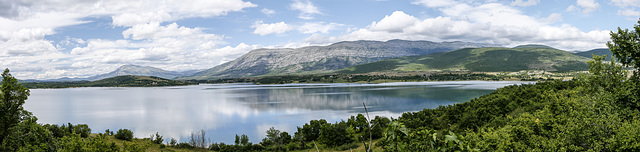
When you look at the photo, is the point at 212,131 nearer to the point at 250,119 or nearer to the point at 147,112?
the point at 250,119

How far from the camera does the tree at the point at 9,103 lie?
1248 cm

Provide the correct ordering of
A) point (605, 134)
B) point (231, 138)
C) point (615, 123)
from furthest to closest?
point (231, 138) → point (615, 123) → point (605, 134)

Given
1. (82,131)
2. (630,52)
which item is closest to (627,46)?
(630,52)

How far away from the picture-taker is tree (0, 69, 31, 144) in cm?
1248

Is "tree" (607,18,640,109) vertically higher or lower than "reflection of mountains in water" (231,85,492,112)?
higher

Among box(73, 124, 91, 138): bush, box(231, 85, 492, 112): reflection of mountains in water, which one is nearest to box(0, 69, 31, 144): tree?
box(73, 124, 91, 138): bush

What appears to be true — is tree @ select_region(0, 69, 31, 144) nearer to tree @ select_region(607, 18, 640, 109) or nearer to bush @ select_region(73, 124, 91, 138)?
tree @ select_region(607, 18, 640, 109)

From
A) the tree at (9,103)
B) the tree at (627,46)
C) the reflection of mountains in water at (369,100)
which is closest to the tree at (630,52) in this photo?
the tree at (627,46)

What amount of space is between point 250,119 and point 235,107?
2356cm


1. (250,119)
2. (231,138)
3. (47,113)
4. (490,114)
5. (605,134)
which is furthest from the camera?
(47,113)

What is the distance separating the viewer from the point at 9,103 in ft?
41.6

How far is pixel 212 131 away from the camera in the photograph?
59.2m

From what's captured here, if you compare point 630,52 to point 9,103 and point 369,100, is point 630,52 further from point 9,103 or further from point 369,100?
point 369,100

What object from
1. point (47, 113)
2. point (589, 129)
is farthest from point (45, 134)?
point (47, 113)
